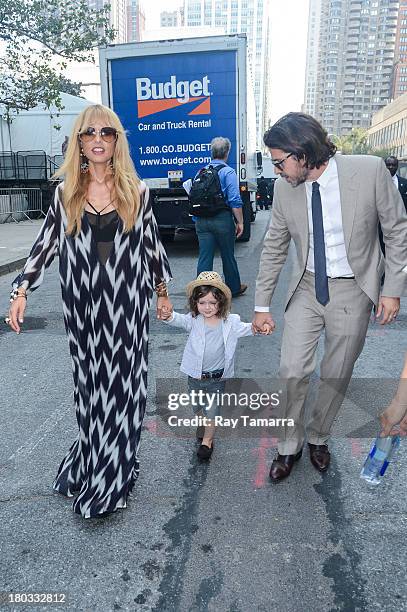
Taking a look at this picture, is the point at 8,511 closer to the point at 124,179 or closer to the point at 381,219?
the point at 124,179

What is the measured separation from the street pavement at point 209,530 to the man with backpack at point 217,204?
3.16 m

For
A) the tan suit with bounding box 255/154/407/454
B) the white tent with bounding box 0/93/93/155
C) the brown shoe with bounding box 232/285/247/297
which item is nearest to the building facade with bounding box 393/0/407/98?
the white tent with bounding box 0/93/93/155

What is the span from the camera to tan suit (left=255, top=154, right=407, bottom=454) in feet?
8.94

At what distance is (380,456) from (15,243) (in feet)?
38.8

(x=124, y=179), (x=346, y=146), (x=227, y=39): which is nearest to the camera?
(x=124, y=179)

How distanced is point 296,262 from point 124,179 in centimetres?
108

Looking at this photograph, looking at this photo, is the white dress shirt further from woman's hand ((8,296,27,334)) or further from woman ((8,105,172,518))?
woman's hand ((8,296,27,334))

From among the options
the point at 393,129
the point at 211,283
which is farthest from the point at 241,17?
the point at 211,283

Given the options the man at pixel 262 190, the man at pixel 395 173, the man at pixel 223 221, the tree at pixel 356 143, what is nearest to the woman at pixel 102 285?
the man at pixel 223 221

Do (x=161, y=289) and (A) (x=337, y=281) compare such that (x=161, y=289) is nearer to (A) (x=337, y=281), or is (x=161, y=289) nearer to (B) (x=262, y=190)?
(A) (x=337, y=281)

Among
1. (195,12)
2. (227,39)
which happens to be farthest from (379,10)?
(227,39)

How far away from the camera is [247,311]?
21.6 ft

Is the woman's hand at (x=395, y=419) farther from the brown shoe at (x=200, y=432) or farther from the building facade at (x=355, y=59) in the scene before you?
the building facade at (x=355, y=59)

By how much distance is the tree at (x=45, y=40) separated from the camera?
15.5 m
